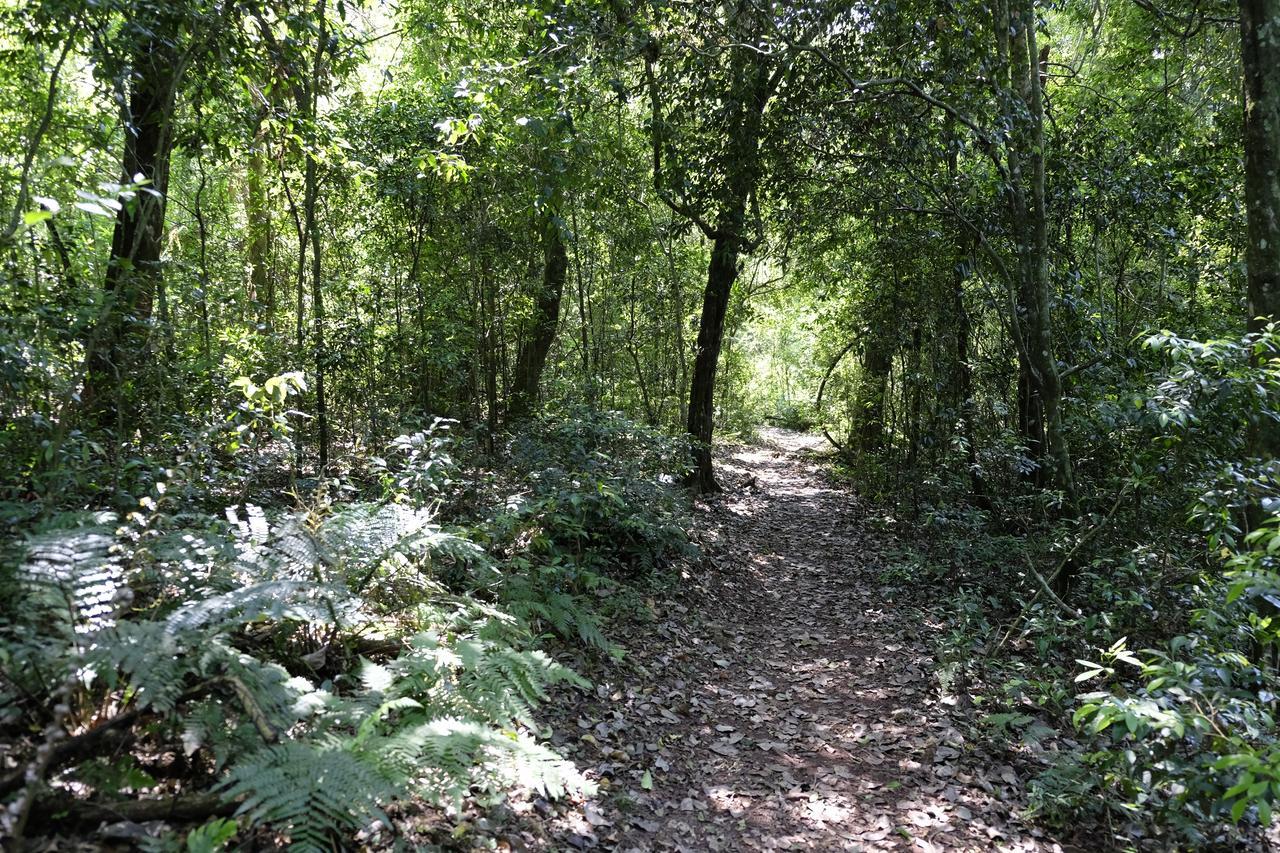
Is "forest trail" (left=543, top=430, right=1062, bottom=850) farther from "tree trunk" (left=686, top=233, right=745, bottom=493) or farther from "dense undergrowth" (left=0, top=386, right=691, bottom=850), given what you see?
"tree trunk" (left=686, top=233, right=745, bottom=493)

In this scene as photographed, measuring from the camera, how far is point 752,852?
3.85 metres

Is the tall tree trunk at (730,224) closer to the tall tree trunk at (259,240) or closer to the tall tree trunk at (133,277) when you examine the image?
the tall tree trunk at (259,240)

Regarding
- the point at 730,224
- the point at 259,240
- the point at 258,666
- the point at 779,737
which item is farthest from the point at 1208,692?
the point at 259,240

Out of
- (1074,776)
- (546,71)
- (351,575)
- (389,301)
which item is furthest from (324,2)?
(1074,776)

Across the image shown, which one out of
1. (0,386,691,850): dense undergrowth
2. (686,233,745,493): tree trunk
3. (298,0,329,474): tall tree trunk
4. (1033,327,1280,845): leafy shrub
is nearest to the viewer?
(0,386,691,850): dense undergrowth

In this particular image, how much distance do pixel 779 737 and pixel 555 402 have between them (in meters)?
7.52

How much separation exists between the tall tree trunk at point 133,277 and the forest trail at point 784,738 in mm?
3968

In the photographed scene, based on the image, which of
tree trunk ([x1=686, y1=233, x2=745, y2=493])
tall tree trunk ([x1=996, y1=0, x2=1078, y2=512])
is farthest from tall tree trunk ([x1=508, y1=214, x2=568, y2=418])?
tall tree trunk ([x1=996, y1=0, x2=1078, y2=512])

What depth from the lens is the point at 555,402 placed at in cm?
1174

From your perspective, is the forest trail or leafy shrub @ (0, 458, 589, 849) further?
the forest trail

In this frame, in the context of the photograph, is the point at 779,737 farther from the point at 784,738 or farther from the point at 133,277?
the point at 133,277

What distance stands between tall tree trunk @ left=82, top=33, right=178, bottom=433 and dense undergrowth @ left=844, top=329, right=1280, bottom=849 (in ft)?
19.3

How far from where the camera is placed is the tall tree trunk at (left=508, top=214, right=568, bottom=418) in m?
11.9

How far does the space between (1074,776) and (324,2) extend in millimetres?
8320
